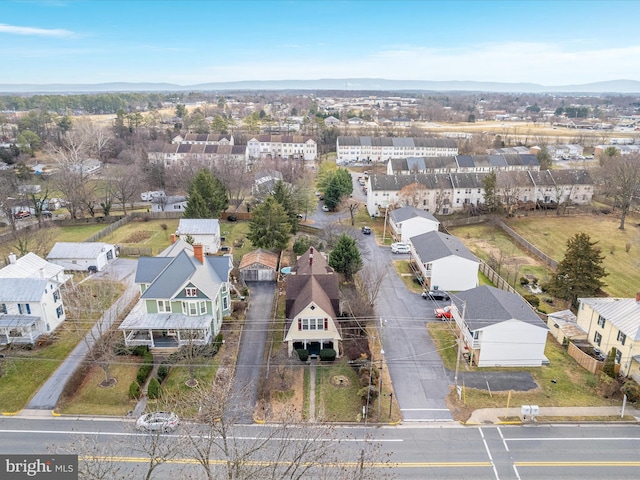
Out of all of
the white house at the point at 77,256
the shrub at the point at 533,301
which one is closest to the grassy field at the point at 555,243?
the shrub at the point at 533,301

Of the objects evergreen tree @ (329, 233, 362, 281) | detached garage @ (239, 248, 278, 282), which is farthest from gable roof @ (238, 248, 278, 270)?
evergreen tree @ (329, 233, 362, 281)

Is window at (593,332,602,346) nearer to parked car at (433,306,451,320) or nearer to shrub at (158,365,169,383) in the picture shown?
parked car at (433,306,451,320)

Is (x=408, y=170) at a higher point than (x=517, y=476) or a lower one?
higher

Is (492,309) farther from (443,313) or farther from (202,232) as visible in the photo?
(202,232)

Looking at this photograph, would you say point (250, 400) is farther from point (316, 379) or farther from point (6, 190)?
point (6, 190)

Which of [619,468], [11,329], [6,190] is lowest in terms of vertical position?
[619,468]

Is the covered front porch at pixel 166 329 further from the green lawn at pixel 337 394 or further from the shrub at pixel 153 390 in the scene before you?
the green lawn at pixel 337 394

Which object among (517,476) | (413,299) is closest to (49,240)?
(413,299)

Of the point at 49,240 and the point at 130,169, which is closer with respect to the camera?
the point at 49,240
